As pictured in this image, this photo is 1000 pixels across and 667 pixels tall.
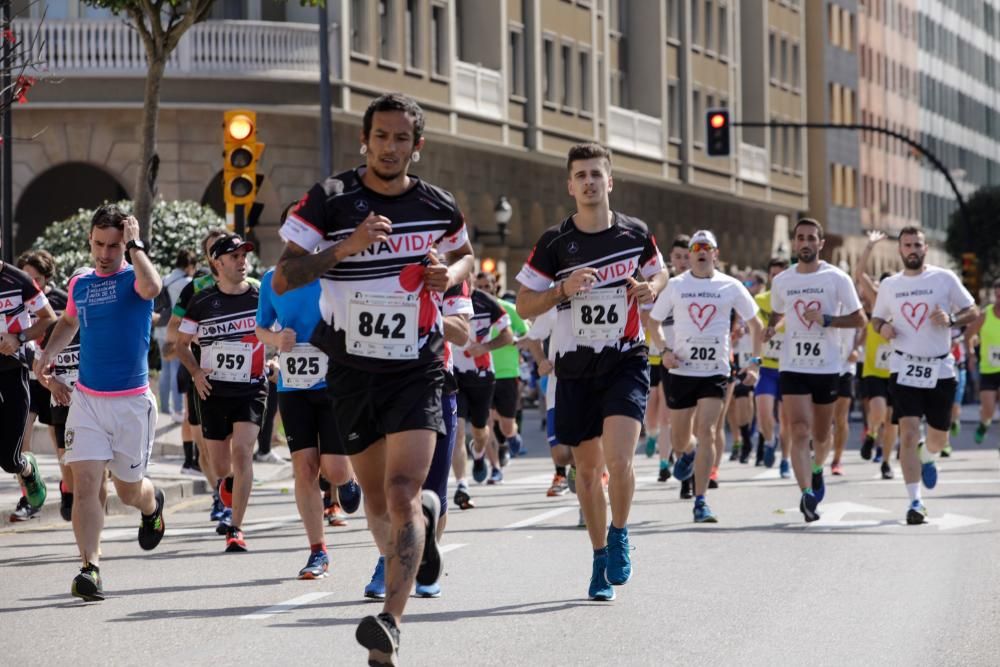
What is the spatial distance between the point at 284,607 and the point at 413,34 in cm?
3378

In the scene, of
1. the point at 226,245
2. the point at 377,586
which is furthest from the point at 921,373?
the point at 377,586

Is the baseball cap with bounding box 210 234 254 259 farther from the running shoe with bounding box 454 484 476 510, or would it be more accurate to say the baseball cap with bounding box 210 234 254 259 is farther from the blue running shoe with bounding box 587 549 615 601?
the running shoe with bounding box 454 484 476 510

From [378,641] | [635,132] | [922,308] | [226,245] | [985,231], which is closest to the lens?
[378,641]

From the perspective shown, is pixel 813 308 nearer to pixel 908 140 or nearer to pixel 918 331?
pixel 918 331

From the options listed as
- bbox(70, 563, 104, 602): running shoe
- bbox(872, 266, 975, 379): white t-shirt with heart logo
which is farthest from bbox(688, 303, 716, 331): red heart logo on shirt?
bbox(70, 563, 104, 602): running shoe

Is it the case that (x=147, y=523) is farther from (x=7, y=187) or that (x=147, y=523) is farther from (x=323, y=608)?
(x=7, y=187)

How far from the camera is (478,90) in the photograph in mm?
45969

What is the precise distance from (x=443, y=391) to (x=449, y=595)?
209 centimetres

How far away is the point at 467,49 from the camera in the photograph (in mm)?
47875

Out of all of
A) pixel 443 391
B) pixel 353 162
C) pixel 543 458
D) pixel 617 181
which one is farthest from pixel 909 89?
pixel 443 391

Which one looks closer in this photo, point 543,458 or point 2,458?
point 2,458

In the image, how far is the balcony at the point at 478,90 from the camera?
45.0 metres

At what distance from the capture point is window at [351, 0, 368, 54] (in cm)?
4069

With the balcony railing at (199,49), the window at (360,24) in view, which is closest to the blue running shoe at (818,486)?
the balcony railing at (199,49)
